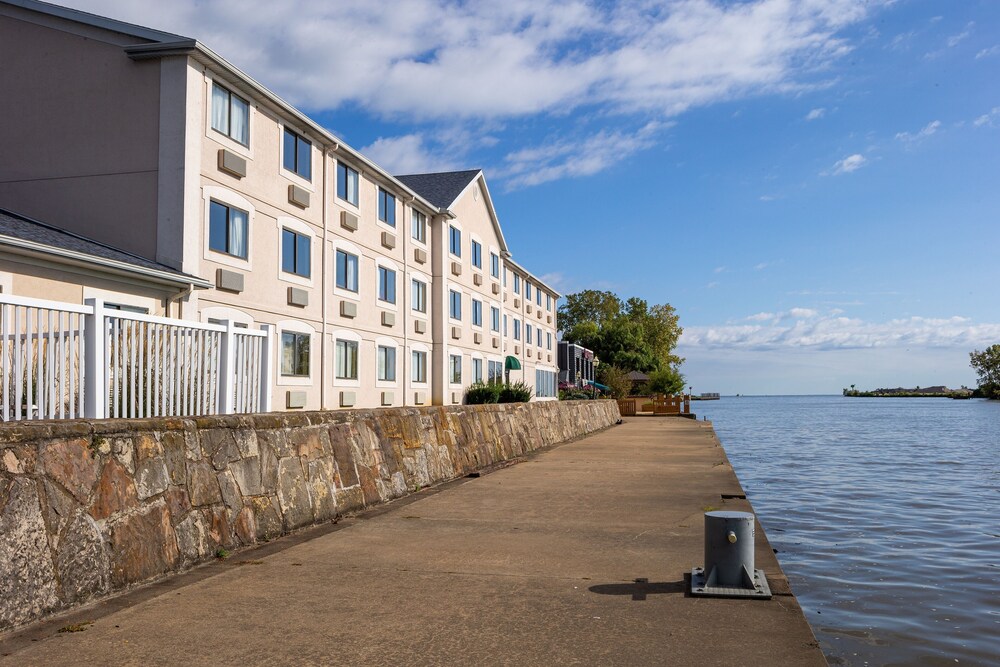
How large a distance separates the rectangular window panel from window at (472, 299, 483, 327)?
250 inches

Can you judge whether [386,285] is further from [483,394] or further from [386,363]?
[483,394]

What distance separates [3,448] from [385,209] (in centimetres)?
2566

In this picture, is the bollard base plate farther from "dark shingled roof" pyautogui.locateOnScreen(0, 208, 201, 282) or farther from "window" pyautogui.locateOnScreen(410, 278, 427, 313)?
"window" pyautogui.locateOnScreen(410, 278, 427, 313)

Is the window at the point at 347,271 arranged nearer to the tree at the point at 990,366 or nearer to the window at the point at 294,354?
the window at the point at 294,354

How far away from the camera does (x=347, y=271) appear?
88.7 feet

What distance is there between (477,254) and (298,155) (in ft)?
56.5

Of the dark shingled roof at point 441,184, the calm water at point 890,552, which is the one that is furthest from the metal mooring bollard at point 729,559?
the dark shingled roof at point 441,184

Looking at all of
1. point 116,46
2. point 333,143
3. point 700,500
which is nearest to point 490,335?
point 333,143

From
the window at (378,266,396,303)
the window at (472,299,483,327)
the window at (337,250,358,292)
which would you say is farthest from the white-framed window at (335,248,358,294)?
the window at (472,299,483,327)

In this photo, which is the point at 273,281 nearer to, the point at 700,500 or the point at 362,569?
the point at 700,500

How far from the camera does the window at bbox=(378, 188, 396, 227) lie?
29.7 m

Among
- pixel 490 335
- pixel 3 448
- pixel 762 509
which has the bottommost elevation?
pixel 762 509

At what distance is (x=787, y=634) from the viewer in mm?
4926

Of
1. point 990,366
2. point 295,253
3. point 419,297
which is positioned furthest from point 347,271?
point 990,366
